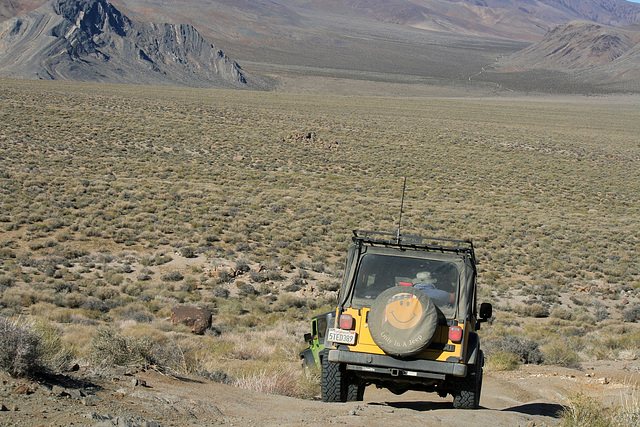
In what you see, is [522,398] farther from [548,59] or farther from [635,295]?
[548,59]

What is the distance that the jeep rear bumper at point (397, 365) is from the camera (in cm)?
562

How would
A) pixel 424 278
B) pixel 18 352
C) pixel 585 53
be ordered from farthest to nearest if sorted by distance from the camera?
pixel 585 53
pixel 424 278
pixel 18 352

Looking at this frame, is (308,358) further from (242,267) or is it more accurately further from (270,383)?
(242,267)

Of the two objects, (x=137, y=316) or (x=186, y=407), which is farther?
(x=137, y=316)

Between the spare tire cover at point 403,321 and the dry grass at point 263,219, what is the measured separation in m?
2.38

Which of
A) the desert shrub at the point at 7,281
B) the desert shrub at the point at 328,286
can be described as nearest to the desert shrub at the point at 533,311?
the desert shrub at the point at 328,286

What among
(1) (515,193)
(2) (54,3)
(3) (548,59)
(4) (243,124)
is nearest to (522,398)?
(1) (515,193)

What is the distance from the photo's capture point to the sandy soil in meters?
→ 4.36

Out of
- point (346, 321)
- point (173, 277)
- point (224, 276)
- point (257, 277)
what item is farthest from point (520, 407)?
point (173, 277)

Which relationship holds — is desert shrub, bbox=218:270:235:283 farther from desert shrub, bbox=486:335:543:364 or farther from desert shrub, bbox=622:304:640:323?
desert shrub, bbox=622:304:640:323

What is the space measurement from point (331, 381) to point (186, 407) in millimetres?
1639

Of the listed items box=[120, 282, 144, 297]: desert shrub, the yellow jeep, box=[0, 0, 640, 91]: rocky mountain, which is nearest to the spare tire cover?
the yellow jeep

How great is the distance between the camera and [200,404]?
531 centimetres

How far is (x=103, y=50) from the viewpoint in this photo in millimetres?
112125
